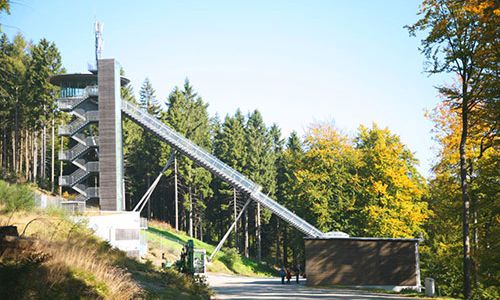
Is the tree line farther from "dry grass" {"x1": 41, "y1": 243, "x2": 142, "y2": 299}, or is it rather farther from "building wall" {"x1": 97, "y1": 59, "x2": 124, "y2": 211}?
"dry grass" {"x1": 41, "y1": 243, "x2": 142, "y2": 299}

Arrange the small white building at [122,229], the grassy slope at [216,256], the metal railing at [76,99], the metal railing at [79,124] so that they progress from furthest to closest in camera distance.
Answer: the metal railing at [76,99]
the grassy slope at [216,256]
the metal railing at [79,124]
the small white building at [122,229]

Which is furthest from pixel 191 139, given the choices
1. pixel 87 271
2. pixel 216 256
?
pixel 87 271

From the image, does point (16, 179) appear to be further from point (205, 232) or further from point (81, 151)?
point (205, 232)

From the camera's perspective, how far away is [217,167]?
4397cm

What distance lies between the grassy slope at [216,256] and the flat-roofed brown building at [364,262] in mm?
17852

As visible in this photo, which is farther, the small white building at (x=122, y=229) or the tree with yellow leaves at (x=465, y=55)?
the small white building at (x=122, y=229)

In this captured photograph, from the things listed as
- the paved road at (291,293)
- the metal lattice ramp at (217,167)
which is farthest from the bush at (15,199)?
the metal lattice ramp at (217,167)

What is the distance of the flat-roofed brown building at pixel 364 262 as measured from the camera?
96.1 feet

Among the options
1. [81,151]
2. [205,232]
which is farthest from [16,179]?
[205,232]

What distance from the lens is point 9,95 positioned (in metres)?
58.1

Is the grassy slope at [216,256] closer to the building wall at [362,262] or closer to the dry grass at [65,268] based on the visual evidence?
the building wall at [362,262]

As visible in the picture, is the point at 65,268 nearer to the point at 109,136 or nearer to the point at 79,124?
the point at 109,136

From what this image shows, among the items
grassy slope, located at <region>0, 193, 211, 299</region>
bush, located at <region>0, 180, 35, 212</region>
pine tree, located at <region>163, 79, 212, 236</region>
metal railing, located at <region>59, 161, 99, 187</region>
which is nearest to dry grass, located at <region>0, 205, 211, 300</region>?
grassy slope, located at <region>0, 193, 211, 299</region>

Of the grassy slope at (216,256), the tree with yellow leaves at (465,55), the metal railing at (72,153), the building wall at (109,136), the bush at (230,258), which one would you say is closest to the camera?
the tree with yellow leaves at (465,55)
